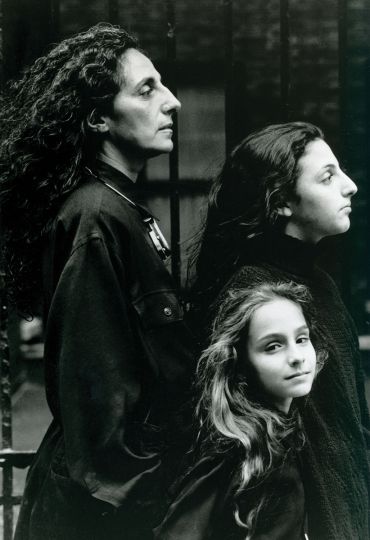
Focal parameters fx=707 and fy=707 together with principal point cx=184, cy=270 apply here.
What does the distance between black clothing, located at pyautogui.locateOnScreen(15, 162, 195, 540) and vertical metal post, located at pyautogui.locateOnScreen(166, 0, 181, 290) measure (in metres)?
0.40

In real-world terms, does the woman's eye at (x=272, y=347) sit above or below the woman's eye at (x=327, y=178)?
below

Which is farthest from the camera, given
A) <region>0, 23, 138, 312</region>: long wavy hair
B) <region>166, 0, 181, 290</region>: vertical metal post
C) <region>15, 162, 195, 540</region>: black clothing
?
<region>166, 0, 181, 290</region>: vertical metal post

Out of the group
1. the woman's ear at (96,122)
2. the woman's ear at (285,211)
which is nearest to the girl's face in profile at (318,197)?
the woman's ear at (285,211)

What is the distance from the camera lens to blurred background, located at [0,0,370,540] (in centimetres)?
247

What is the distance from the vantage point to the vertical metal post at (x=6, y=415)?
253 centimetres

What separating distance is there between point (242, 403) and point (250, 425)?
7cm

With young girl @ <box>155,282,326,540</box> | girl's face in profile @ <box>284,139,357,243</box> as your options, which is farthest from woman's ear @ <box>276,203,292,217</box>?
young girl @ <box>155,282,326,540</box>

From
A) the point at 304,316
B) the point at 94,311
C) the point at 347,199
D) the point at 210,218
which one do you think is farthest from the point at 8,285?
the point at 347,199

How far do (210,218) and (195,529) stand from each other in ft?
3.19

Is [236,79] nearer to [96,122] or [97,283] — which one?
[96,122]

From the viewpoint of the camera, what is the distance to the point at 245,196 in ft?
7.39

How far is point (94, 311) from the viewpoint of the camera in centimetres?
194

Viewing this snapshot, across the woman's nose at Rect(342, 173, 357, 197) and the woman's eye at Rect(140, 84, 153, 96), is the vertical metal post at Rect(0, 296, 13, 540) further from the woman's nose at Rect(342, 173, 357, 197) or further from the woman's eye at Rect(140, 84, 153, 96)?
the woman's nose at Rect(342, 173, 357, 197)

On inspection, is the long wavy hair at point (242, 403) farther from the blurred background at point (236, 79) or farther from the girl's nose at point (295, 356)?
the blurred background at point (236, 79)
